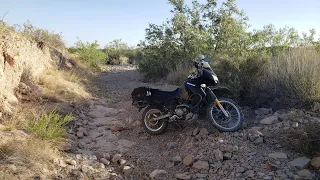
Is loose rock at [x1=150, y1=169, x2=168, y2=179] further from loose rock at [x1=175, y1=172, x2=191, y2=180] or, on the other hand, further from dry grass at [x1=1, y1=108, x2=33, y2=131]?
dry grass at [x1=1, y1=108, x2=33, y2=131]

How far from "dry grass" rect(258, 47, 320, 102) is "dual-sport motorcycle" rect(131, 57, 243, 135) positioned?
1.47m

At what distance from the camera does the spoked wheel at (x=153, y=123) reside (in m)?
5.27

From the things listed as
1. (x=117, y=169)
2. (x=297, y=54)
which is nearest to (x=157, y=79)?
(x=297, y=54)

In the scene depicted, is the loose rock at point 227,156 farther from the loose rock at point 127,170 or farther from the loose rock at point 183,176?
the loose rock at point 127,170

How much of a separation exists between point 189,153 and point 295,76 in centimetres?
295

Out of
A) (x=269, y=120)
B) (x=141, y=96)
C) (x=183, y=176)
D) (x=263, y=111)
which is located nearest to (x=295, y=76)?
(x=263, y=111)

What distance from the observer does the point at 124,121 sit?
247 inches

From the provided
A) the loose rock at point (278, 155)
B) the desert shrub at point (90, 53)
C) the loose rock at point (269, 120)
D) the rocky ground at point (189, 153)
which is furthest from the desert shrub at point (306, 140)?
the desert shrub at point (90, 53)

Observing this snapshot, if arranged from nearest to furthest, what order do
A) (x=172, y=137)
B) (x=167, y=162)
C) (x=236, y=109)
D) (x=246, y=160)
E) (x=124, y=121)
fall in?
(x=246, y=160), (x=167, y=162), (x=236, y=109), (x=172, y=137), (x=124, y=121)

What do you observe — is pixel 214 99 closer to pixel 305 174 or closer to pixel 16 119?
pixel 305 174

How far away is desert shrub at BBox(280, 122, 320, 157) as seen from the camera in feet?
12.4

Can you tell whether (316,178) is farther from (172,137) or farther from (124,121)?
(124,121)

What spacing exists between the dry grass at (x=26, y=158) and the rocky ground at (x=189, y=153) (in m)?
0.23

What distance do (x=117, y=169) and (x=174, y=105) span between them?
1677 millimetres
